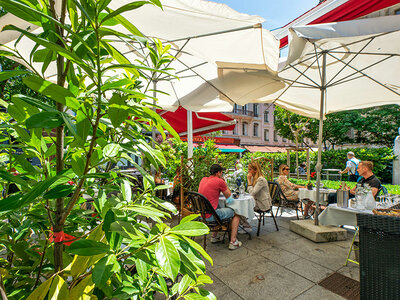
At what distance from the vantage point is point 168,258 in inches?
22.2

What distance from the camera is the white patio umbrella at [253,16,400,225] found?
8.00ft

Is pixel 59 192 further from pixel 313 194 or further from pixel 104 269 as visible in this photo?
pixel 313 194

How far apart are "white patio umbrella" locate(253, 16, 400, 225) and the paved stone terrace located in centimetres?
130

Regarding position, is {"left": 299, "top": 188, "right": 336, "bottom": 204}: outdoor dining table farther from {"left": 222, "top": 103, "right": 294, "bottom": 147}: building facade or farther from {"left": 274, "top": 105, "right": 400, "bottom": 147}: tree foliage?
{"left": 222, "top": 103, "right": 294, "bottom": 147}: building facade

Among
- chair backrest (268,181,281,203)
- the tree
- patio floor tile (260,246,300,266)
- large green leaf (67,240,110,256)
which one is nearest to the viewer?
large green leaf (67,240,110,256)

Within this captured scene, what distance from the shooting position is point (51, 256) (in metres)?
0.80

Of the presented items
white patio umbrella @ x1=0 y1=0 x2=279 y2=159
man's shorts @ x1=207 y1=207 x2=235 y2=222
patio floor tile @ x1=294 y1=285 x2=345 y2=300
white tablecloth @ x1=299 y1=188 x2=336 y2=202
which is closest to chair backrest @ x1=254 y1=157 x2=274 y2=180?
white tablecloth @ x1=299 y1=188 x2=336 y2=202

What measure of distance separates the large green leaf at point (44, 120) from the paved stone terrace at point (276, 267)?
2.62 m

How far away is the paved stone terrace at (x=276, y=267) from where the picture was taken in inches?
97.2

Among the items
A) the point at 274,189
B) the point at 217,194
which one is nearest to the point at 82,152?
the point at 217,194

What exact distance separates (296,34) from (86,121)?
277 cm

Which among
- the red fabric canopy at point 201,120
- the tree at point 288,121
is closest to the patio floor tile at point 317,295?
the red fabric canopy at point 201,120

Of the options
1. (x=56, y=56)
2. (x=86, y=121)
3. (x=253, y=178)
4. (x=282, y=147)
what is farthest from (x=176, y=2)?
(x=282, y=147)

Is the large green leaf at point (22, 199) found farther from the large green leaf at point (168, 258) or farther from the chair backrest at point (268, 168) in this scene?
the chair backrest at point (268, 168)
